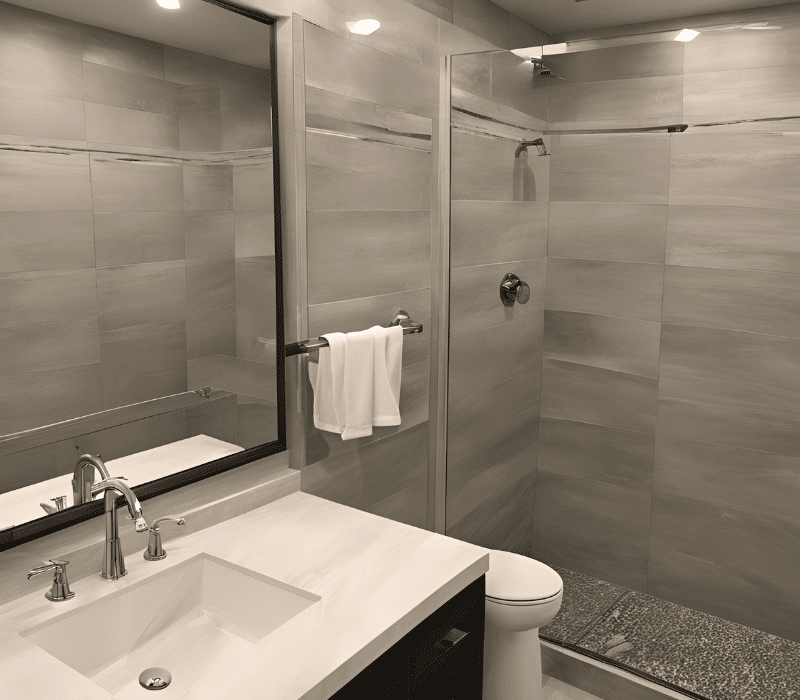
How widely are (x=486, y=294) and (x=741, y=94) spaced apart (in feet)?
3.58

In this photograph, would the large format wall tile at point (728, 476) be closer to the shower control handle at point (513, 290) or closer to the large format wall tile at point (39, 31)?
the shower control handle at point (513, 290)

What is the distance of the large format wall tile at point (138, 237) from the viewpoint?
1700mm

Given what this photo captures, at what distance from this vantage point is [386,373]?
94.5 inches

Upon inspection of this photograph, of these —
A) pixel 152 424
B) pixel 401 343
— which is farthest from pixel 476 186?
pixel 152 424

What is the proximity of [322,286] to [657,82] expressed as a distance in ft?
4.80

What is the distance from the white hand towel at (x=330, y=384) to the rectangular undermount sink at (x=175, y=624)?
607 mm

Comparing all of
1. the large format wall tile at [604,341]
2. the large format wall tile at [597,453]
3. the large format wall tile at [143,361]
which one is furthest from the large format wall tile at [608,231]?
the large format wall tile at [143,361]

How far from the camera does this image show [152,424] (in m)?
1.86

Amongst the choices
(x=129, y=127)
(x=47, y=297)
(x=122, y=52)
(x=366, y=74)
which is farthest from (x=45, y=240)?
(x=366, y=74)

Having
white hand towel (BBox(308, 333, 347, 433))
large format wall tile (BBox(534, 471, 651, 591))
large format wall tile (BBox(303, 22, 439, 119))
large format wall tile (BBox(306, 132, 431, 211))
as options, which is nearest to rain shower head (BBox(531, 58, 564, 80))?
large format wall tile (BBox(303, 22, 439, 119))

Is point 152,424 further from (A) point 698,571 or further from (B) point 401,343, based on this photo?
(A) point 698,571

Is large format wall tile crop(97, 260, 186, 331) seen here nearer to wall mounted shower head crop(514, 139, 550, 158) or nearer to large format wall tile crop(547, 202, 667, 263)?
wall mounted shower head crop(514, 139, 550, 158)

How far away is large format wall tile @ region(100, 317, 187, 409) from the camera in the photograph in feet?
5.75

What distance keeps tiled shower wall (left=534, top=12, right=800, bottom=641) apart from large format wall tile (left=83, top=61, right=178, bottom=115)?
158 cm
